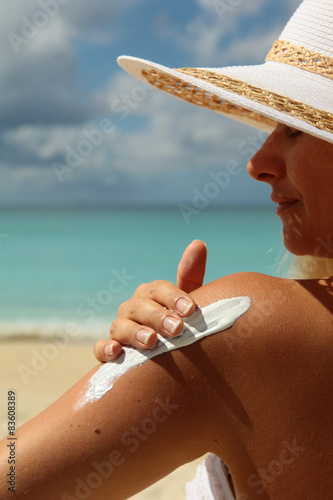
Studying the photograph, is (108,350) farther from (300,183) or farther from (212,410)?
(300,183)

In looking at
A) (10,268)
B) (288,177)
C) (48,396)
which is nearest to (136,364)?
(288,177)

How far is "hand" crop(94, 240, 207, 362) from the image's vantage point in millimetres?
1035

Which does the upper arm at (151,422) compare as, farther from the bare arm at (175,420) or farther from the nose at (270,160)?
the nose at (270,160)

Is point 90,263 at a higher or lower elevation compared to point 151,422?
higher

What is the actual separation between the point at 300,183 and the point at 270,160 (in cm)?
12

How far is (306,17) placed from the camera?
4.63 feet

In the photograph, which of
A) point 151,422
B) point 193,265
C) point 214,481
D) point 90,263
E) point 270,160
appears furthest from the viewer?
point 90,263

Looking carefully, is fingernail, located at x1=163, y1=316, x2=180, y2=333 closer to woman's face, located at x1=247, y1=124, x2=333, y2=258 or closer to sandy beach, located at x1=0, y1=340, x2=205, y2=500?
woman's face, located at x1=247, y1=124, x2=333, y2=258

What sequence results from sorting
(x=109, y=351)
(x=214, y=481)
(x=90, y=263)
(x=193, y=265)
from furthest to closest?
(x=90, y=263) < (x=193, y=265) < (x=214, y=481) < (x=109, y=351)

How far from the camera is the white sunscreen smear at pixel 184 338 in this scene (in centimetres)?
102

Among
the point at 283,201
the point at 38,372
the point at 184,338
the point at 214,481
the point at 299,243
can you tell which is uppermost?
the point at 38,372

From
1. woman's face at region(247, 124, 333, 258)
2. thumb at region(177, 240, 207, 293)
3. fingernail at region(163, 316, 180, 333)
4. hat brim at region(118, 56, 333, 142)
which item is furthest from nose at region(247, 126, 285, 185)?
fingernail at region(163, 316, 180, 333)

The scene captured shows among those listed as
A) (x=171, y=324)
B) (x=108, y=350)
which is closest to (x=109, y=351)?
(x=108, y=350)

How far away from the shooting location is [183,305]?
1.07 metres
